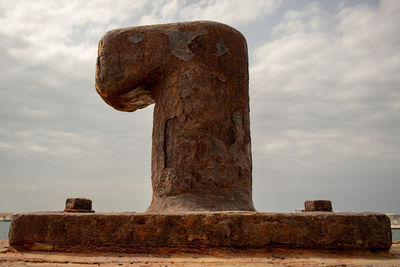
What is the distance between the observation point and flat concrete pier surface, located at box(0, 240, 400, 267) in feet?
6.73

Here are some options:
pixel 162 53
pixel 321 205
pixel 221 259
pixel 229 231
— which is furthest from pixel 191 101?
pixel 321 205

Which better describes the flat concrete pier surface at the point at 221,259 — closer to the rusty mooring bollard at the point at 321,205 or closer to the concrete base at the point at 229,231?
the concrete base at the point at 229,231

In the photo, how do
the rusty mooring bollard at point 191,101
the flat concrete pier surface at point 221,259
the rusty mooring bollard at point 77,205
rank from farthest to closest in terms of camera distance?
the rusty mooring bollard at point 77,205 < the rusty mooring bollard at point 191,101 < the flat concrete pier surface at point 221,259

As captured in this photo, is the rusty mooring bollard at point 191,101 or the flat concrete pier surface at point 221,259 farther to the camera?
the rusty mooring bollard at point 191,101

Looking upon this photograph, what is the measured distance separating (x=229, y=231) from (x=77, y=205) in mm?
1907

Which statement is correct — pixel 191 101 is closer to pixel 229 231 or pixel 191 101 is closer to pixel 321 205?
→ pixel 229 231

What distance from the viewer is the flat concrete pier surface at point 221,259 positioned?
205cm

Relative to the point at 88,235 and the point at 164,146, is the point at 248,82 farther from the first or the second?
the point at 88,235

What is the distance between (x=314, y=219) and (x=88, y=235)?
1.45m

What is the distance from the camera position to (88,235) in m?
2.41

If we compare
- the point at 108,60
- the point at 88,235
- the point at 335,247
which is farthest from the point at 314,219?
the point at 108,60

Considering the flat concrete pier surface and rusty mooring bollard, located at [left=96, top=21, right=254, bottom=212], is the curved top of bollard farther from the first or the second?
the flat concrete pier surface

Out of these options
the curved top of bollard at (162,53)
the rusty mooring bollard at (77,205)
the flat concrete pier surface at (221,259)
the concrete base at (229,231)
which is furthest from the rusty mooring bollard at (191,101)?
the rusty mooring bollard at (77,205)

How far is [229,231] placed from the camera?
7.52ft
